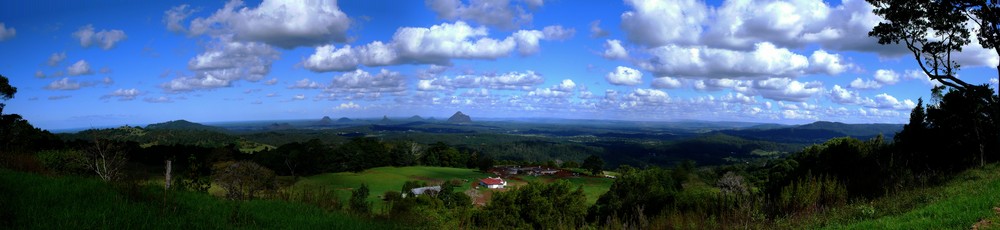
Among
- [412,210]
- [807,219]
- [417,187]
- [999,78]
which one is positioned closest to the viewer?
[807,219]

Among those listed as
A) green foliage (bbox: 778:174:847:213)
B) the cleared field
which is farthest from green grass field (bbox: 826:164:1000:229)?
the cleared field

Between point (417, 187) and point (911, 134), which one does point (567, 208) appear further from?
point (417, 187)

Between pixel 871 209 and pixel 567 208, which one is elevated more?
pixel 871 209

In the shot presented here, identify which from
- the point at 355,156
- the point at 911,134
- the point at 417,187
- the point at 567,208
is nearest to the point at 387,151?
the point at 355,156

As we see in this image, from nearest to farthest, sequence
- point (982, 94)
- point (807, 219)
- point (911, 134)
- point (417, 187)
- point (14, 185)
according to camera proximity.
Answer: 1. point (14, 185)
2. point (807, 219)
3. point (982, 94)
4. point (911, 134)
5. point (417, 187)

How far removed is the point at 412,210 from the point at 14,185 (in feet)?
21.2

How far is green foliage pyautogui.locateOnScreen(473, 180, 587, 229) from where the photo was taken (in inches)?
1478

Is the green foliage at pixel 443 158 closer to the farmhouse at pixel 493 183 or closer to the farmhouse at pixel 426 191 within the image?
the farmhouse at pixel 493 183

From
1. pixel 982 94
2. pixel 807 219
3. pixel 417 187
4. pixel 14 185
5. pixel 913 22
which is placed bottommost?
pixel 417 187

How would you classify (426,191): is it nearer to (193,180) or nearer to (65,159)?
(193,180)

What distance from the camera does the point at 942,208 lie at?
9.07 m

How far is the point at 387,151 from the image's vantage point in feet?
396

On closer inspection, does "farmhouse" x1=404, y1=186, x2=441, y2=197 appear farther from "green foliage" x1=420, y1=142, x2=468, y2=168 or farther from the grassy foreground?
"green foliage" x1=420, y1=142, x2=468, y2=168

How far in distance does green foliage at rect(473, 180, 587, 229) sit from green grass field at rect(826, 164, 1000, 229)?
25.8 m
